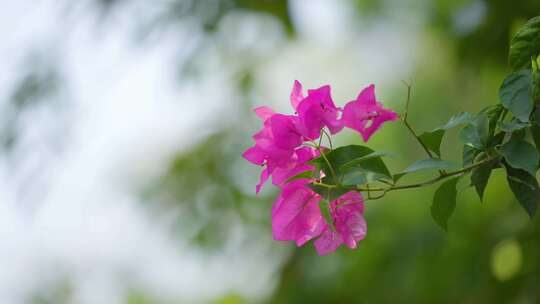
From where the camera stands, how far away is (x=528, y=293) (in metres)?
1.62

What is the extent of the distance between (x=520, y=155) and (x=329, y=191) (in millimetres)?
145

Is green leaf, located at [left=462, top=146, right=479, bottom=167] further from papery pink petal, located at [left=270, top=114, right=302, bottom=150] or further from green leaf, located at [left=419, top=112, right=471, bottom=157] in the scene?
papery pink petal, located at [left=270, top=114, right=302, bottom=150]

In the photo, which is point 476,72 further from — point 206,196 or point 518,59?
point 518,59

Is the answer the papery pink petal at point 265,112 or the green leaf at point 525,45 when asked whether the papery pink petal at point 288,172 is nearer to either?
the papery pink petal at point 265,112

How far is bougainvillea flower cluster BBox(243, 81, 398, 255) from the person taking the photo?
0.61 metres

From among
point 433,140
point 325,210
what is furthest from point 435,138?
point 325,210

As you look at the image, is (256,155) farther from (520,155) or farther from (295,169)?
(520,155)

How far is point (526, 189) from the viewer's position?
61 centimetres

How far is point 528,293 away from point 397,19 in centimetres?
288

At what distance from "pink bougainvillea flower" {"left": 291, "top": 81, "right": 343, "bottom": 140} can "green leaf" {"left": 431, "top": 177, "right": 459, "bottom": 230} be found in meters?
0.10

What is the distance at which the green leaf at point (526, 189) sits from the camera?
60 centimetres

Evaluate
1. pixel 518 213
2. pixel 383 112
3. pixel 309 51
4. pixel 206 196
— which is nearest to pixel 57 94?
pixel 206 196

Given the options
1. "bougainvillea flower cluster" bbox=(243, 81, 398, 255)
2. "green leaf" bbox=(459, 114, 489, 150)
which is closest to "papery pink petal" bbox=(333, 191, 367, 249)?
"bougainvillea flower cluster" bbox=(243, 81, 398, 255)

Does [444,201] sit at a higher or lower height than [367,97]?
lower
